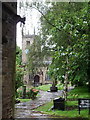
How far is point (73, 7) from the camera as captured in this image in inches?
458

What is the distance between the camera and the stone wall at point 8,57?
4.70m

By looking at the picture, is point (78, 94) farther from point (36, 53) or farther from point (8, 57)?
point (8, 57)

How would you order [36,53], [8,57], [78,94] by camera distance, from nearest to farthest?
1. [8,57]
2. [78,94]
3. [36,53]

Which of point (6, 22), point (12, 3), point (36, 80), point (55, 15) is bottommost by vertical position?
point (36, 80)

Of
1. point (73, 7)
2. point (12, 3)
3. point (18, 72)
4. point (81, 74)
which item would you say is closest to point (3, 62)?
point (12, 3)

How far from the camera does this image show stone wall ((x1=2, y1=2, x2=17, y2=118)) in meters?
4.70

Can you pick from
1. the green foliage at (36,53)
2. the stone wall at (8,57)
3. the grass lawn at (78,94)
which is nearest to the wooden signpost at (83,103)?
the stone wall at (8,57)

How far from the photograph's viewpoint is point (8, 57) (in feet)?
16.4

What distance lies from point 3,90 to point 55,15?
28.2 ft

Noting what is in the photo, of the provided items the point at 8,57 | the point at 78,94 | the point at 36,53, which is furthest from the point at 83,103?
the point at 36,53

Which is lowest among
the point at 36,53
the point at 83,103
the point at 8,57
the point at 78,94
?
the point at 78,94

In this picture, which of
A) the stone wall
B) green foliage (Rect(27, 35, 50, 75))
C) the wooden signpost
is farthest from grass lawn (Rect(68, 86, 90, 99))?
the stone wall

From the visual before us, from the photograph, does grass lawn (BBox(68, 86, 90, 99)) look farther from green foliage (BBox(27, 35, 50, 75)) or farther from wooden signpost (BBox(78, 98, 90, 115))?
wooden signpost (BBox(78, 98, 90, 115))

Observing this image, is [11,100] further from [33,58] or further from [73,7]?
[33,58]
